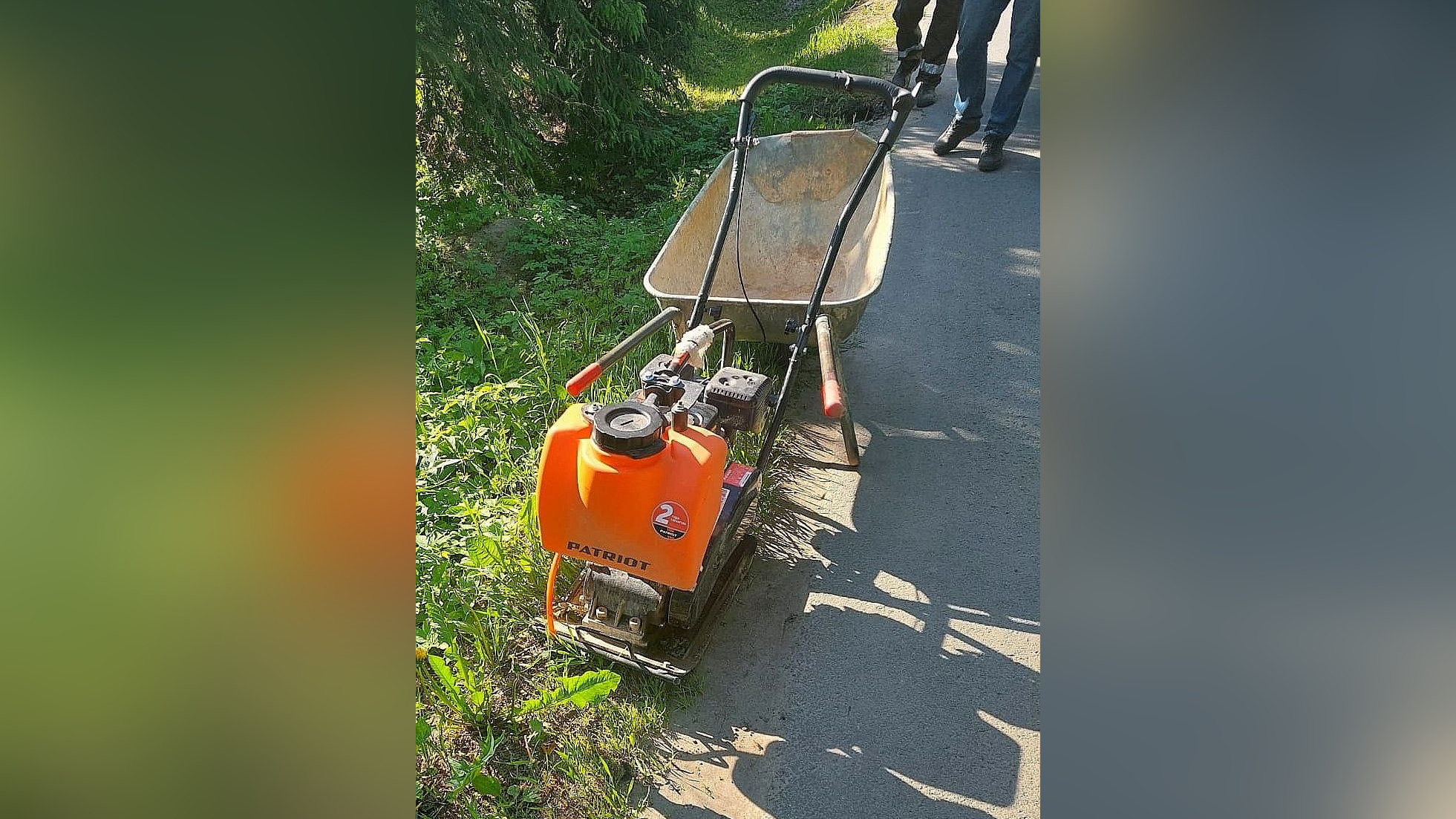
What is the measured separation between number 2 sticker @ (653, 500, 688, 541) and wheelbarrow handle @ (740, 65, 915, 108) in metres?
1.75

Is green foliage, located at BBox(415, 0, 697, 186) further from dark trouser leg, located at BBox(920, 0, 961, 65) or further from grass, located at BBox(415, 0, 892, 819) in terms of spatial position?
dark trouser leg, located at BBox(920, 0, 961, 65)

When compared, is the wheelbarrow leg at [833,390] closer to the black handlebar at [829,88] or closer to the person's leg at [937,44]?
the black handlebar at [829,88]

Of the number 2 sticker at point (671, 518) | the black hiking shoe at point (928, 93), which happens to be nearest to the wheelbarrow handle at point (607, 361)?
the number 2 sticker at point (671, 518)

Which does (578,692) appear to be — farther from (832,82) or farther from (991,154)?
(991,154)

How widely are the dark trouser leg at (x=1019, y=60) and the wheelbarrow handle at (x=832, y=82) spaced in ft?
8.37

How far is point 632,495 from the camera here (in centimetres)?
256

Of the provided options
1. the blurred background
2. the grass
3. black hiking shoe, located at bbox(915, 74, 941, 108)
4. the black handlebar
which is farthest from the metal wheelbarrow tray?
the blurred background

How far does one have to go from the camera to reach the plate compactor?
2564 millimetres

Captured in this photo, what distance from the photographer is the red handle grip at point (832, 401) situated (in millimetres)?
2787
